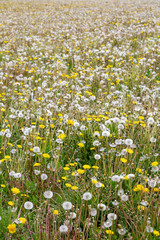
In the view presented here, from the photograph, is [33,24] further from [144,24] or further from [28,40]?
[144,24]

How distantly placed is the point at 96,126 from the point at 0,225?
1.96 m

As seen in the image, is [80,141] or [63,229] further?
[80,141]

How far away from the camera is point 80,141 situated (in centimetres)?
344

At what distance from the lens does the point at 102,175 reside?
273 cm

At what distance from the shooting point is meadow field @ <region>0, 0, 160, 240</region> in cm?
204

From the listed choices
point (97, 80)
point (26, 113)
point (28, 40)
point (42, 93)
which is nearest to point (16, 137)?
point (26, 113)

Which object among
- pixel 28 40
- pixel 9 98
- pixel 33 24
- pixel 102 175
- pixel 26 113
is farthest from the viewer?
pixel 33 24

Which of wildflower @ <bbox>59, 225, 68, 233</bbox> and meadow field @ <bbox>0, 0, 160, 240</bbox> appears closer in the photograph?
wildflower @ <bbox>59, 225, 68, 233</bbox>

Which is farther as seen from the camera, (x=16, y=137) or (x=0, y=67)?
(x=0, y=67)

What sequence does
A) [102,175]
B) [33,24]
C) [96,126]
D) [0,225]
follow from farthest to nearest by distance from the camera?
[33,24], [96,126], [102,175], [0,225]

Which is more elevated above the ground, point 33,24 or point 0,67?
point 33,24

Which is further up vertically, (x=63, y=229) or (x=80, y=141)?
(x=63, y=229)

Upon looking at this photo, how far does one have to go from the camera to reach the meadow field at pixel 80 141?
6.68 feet

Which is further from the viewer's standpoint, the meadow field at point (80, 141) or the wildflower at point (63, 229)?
the meadow field at point (80, 141)
